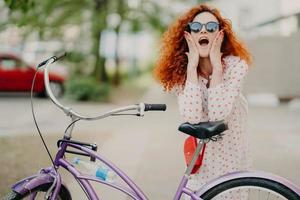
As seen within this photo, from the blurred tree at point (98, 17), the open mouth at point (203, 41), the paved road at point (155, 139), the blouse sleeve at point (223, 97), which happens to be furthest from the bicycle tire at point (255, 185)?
the blurred tree at point (98, 17)

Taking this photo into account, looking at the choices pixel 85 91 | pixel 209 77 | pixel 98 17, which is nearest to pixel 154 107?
pixel 209 77

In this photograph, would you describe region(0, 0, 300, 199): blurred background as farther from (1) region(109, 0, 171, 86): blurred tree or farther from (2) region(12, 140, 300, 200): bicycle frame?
(2) region(12, 140, 300, 200): bicycle frame

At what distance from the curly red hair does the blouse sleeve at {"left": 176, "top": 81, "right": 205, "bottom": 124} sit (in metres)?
0.25

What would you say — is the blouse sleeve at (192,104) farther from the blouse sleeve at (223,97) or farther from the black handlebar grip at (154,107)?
the black handlebar grip at (154,107)

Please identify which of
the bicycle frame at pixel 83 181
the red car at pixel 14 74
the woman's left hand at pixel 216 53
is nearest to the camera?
the bicycle frame at pixel 83 181

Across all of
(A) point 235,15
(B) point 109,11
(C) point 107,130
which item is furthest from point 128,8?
(A) point 235,15

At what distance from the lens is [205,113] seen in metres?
3.30

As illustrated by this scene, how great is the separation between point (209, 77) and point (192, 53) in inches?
7.0

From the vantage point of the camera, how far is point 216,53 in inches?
127

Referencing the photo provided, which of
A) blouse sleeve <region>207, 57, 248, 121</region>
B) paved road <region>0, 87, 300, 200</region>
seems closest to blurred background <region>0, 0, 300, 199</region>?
paved road <region>0, 87, 300, 200</region>

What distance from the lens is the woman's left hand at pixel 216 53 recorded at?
318 centimetres

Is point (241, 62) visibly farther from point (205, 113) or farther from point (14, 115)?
point (14, 115)

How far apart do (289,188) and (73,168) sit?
1100 mm

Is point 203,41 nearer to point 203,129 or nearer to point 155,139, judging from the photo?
point 203,129
